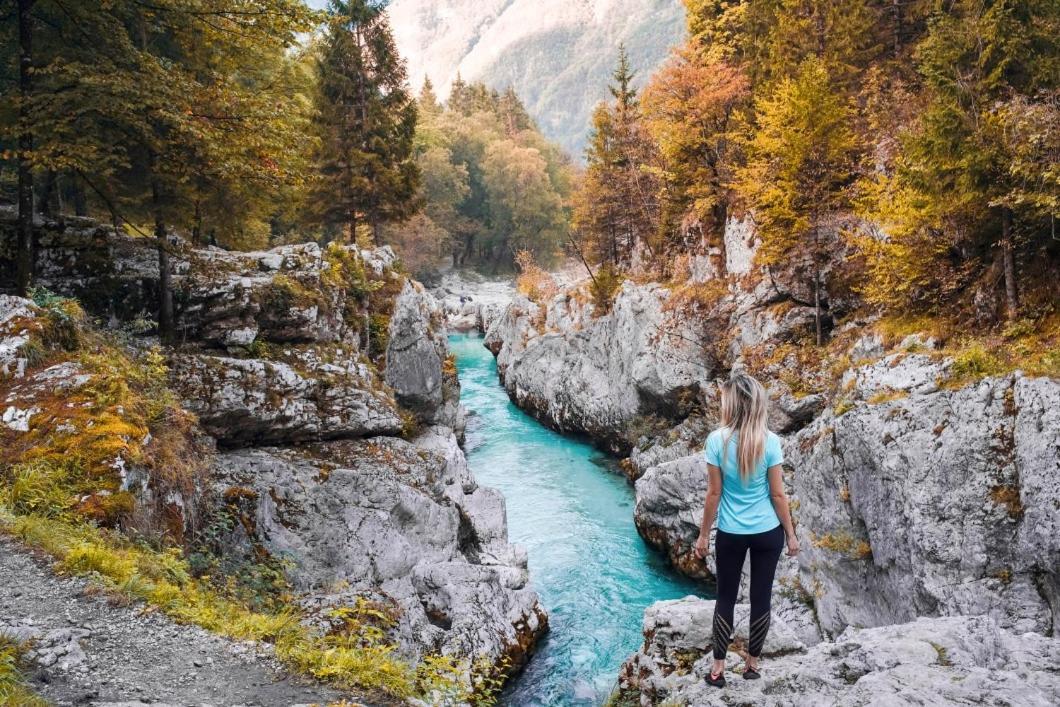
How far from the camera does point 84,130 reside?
965 cm

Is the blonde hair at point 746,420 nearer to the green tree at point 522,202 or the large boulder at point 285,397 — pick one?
the large boulder at point 285,397

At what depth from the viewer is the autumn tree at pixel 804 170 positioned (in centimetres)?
1628

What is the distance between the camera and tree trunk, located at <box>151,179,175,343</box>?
11211mm

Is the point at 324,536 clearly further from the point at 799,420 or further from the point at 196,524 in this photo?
the point at 799,420

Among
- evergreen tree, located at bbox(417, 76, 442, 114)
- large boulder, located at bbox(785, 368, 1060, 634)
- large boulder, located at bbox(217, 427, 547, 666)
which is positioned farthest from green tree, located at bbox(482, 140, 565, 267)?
large boulder, located at bbox(785, 368, 1060, 634)

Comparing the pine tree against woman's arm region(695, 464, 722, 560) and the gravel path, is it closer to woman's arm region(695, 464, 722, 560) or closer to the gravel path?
the gravel path

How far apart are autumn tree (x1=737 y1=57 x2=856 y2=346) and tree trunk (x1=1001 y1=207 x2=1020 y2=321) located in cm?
591

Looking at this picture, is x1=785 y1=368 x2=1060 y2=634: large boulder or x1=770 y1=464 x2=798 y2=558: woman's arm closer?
x1=770 y1=464 x2=798 y2=558: woman's arm

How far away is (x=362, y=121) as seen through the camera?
22.6 metres

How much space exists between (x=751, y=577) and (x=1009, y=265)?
996 cm

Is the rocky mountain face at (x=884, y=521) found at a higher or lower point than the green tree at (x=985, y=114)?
lower

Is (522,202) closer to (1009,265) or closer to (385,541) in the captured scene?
(1009,265)

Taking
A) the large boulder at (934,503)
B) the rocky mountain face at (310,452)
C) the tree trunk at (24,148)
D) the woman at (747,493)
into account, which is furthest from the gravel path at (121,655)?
the large boulder at (934,503)

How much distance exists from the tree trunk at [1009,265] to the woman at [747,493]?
914 cm
